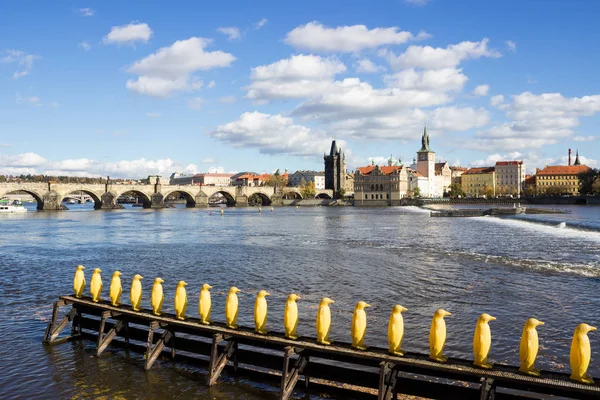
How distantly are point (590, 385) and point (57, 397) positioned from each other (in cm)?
1173

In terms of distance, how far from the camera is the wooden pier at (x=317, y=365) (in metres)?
10.6

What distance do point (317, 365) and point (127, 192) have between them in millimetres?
143305

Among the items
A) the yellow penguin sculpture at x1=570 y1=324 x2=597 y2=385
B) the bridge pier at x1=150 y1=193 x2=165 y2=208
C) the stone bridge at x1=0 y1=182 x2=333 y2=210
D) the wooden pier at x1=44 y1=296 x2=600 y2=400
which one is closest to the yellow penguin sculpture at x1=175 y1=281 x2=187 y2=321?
the wooden pier at x1=44 y1=296 x2=600 y2=400

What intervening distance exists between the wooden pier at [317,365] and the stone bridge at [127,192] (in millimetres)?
109295

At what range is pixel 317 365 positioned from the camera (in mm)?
12641

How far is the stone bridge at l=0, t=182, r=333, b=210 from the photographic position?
12075 cm

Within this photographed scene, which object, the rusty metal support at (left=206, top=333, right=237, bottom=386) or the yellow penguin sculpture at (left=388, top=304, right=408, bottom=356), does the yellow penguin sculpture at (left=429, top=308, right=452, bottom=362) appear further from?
the rusty metal support at (left=206, top=333, right=237, bottom=386)

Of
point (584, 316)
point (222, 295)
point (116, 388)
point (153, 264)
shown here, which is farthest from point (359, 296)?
point (153, 264)

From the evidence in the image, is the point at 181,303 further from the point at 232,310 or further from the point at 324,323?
the point at 324,323

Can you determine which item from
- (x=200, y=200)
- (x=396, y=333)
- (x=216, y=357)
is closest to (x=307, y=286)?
(x=216, y=357)

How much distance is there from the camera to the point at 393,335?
1180 centimetres

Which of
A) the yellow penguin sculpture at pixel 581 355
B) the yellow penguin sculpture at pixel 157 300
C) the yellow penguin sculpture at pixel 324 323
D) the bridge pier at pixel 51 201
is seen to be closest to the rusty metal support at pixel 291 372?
the yellow penguin sculpture at pixel 324 323

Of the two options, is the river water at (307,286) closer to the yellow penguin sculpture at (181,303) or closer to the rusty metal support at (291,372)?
the rusty metal support at (291,372)

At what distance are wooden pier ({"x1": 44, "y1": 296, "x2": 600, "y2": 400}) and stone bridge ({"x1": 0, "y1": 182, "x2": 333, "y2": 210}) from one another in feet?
359
